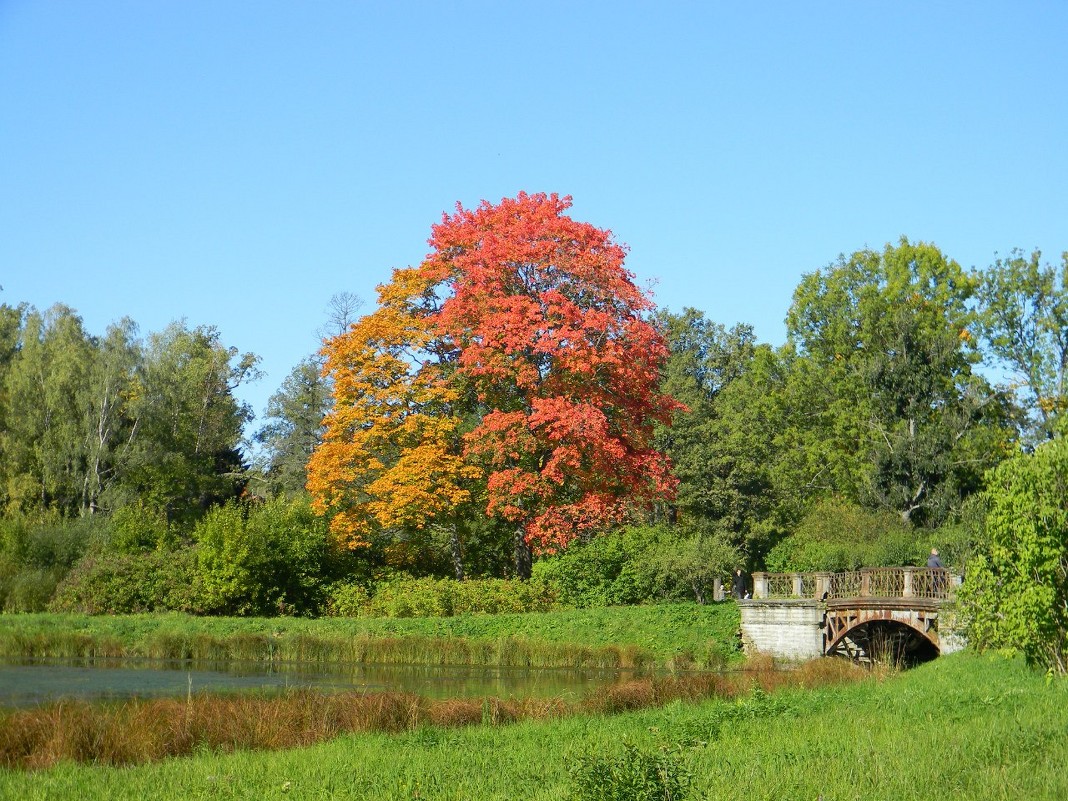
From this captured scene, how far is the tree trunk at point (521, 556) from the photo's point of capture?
39.1m

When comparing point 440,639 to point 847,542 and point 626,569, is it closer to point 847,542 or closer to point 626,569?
point 626,569

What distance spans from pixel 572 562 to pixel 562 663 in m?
5.88

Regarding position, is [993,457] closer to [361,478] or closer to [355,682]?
[361,478]

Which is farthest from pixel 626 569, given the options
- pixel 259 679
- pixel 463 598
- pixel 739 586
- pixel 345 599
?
pixel 259 679

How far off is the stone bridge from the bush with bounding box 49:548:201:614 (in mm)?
19201

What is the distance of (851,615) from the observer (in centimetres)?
3106

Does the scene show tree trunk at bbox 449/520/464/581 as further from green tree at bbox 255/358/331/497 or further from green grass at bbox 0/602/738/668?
green tree at bbox 255/358/331/497

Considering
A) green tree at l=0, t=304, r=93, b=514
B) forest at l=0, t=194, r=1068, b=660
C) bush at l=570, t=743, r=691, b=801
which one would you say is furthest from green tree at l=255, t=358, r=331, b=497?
bush at l=570, t=743, r=691, b=801

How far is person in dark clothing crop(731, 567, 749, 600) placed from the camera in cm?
4231

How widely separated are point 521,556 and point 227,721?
24.9 m

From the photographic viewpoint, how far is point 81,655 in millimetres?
32250

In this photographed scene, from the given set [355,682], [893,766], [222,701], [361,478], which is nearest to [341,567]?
[361,478]

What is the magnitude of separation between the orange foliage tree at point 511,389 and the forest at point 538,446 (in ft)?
0.34

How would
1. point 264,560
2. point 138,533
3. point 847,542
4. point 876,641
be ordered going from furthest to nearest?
1. point 138,533
2. point 847,542
3. point 264,560
4. point 876,641
